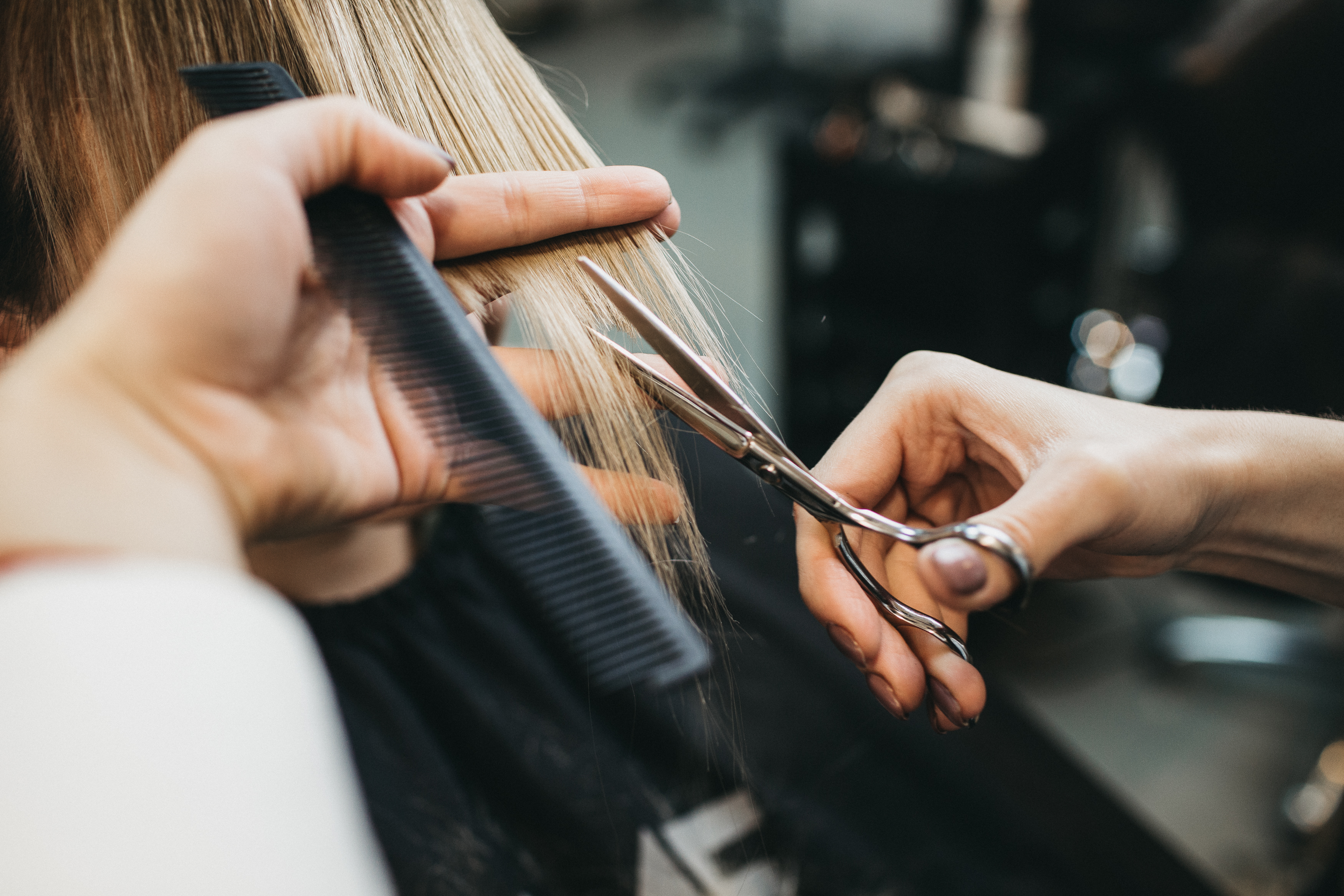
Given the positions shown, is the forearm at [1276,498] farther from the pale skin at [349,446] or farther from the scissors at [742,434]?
the scissors at [742,434]

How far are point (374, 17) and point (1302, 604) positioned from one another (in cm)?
179

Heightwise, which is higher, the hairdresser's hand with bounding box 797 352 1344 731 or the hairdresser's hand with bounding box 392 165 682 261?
the hairdresser's hand with bounding box 392 165 682 261

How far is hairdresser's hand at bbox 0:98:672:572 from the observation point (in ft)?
1.11

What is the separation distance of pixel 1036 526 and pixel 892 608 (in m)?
0.14

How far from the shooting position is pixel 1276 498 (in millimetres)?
596

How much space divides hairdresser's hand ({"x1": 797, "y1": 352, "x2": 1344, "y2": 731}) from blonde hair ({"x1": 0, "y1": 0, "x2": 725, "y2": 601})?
0.47 feet

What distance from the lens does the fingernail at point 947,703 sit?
0.54 metres

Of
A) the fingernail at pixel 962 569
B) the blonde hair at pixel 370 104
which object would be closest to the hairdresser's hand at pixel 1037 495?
the fingernail at pixel 962 569

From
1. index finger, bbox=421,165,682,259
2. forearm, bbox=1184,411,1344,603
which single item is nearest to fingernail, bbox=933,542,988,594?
forearm, bbox=1184,411,1344,603

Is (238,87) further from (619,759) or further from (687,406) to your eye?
(619,759)

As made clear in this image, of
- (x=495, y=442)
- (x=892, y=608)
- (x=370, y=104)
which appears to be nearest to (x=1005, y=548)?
(x=892, y=608)

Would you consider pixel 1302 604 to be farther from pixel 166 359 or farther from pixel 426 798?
pixel 166 359

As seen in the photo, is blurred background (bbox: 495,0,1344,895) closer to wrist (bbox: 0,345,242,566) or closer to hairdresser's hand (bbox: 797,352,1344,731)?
hairdresser's hand (bbox: 797,352,1344,731)

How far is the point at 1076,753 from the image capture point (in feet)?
5.09
